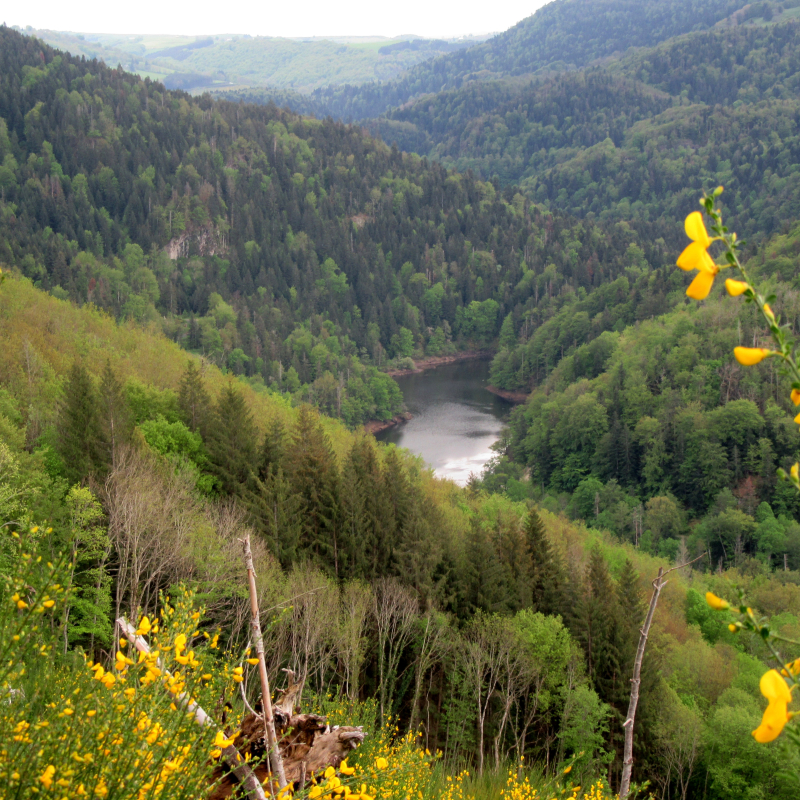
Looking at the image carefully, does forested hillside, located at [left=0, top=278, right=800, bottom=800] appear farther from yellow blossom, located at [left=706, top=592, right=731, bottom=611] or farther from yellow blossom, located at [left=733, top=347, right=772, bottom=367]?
yellow blossom, located at [left=733, top=347, right=772, bottom=367]

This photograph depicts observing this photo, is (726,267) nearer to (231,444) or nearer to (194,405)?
(231,444)

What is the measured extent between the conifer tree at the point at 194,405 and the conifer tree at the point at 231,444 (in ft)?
1.98

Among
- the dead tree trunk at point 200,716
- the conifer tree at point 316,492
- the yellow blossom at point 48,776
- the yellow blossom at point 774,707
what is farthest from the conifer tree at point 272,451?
the yellow blossom at point 774,707

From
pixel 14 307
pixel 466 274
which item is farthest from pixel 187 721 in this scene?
pixel 466 274

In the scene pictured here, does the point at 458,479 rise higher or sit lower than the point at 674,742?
lower

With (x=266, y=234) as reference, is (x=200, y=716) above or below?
below

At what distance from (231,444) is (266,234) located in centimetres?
13931

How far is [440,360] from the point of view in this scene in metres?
151

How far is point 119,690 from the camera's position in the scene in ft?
12.4

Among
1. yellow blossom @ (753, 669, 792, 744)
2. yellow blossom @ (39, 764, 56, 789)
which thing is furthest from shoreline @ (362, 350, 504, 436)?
yellow blossom @ (753, 669, 792, 744)

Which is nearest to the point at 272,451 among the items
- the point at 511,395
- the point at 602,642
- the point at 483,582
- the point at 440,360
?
the point at 483,582

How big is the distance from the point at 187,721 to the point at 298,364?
123 metres

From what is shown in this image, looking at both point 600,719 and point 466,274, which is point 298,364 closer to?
point 466,274

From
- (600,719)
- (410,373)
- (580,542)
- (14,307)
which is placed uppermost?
(14,307)
